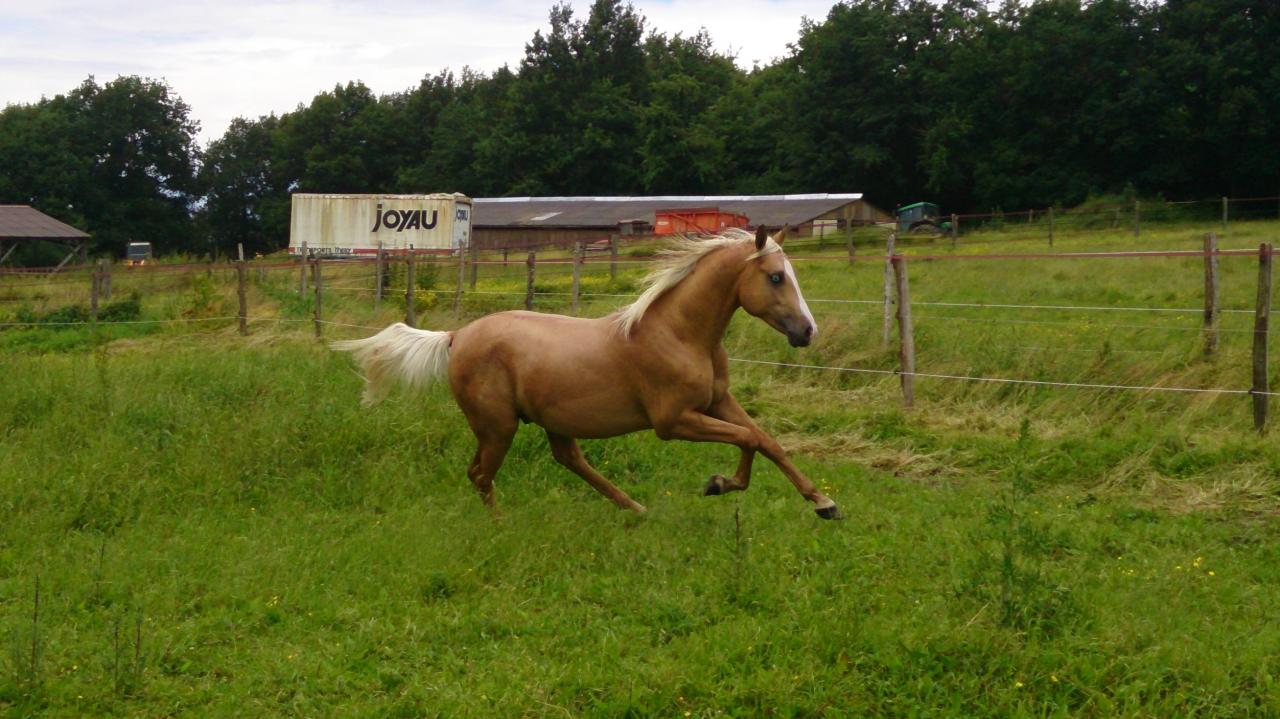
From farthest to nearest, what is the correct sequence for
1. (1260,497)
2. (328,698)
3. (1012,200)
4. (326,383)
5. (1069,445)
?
(1012,200) → (326,383) → (1069,445) → (1260,497) → (328,698)

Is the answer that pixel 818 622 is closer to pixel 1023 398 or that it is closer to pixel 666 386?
pixel 666 386

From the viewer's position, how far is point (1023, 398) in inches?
364

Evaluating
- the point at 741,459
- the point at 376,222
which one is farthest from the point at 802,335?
the point at 376,222

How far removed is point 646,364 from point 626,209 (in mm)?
41000

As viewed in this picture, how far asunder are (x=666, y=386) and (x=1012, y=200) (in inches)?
1767

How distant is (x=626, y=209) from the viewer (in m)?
46.8

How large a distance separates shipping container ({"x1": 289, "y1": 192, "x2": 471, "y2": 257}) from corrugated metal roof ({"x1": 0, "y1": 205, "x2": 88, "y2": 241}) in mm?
9267

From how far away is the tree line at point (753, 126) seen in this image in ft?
142

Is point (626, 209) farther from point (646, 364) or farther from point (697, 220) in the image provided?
point (646, 364)

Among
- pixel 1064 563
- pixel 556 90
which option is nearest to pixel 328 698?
pixel 1064 563

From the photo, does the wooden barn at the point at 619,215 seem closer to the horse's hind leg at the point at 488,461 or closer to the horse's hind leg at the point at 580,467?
the horse's hind leg at the point at 580,467

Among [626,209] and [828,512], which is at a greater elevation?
[626,209]

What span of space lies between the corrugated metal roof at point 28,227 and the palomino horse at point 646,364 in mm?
39619

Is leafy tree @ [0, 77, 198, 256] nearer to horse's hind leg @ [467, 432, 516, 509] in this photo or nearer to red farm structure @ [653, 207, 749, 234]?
red farm structure @ [653, 207, 749, 234]
